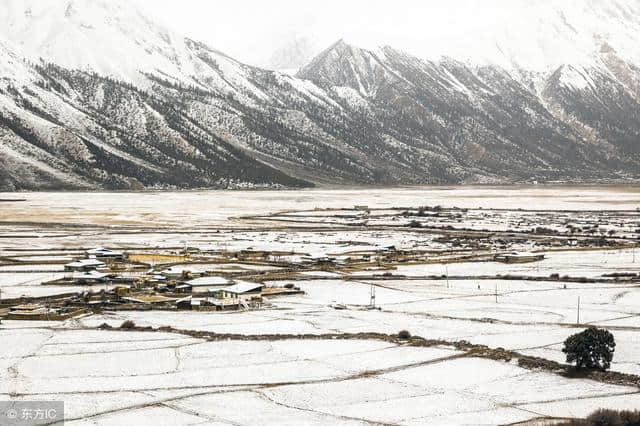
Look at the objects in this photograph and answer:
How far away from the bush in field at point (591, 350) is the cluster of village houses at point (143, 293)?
25.6 m

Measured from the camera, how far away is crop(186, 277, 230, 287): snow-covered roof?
7200 centimetres

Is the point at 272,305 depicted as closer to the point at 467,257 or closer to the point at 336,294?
the point at 336,294

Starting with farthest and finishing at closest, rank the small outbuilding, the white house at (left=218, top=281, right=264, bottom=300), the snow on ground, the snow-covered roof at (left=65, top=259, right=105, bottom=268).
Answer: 1. the small outbuilding
2. the snow-covered roof at (left=65, top=259, right=105, bottom=268)
3. the white house at (left=218, top=281, right=264, bottom=300)
4. the snow on ground

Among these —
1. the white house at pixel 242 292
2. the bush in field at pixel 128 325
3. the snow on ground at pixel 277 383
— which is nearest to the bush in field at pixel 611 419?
the snow on ground at pixel 277 383

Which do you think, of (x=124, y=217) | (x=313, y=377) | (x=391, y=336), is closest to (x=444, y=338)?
(x=391, y=336)

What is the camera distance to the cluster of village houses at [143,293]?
6268 centimetres

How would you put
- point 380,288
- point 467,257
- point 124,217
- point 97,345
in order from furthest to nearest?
A: point 124,217
point 467,257
point 380,288
point 97,345

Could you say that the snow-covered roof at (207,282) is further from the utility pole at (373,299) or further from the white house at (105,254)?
the white house at (105,254)

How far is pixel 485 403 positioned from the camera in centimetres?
3881

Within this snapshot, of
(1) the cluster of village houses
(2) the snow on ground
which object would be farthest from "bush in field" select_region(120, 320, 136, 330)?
(1) the cluster of village houses

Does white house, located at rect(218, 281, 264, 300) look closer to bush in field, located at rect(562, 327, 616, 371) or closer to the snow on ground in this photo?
the snow on ground

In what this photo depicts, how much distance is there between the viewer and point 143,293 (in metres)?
72.2

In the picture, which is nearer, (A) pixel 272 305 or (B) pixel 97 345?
(B) pixel 97 345

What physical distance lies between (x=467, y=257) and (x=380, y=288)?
91.5 ft
